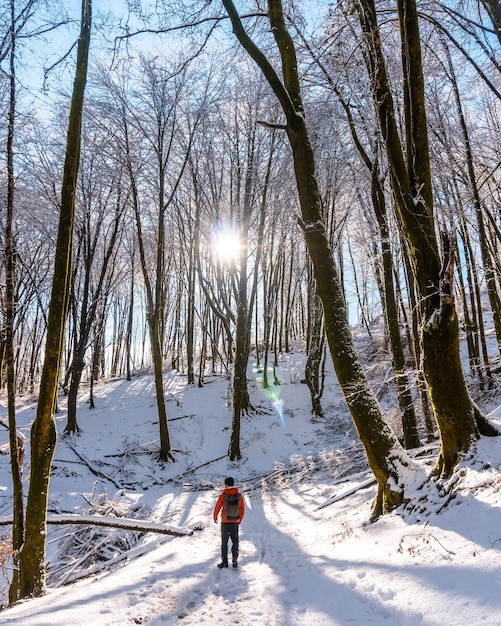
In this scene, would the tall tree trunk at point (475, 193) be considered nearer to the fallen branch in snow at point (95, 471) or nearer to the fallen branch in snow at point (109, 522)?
the fallen branch in snow at point (109, 522)

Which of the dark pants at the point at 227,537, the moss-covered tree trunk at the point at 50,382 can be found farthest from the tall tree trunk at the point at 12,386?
the dark pants at the point at 227,537

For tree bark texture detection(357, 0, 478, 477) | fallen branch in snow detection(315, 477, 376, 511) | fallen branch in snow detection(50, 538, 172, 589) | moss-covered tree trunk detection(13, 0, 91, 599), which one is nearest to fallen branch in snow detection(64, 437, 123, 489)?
fallen branch in snow detection(50, 538, 172, 589)

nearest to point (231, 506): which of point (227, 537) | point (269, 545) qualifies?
point (227, 537)

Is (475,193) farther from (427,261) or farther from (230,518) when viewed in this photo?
(230,518)

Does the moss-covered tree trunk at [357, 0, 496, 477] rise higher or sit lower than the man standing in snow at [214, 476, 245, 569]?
higher

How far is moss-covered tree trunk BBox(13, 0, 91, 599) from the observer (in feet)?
15.9

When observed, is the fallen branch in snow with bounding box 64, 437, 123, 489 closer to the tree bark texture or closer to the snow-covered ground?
the snow-covered ground

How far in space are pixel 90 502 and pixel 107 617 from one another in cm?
532

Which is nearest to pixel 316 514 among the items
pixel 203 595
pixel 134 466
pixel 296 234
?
pixel 203 595

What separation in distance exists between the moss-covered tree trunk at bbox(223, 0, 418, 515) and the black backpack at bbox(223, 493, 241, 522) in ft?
6.67

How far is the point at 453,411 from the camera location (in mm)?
4434

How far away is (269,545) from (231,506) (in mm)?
1553

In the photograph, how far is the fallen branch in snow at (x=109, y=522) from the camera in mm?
5684

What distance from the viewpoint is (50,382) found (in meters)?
5.00
